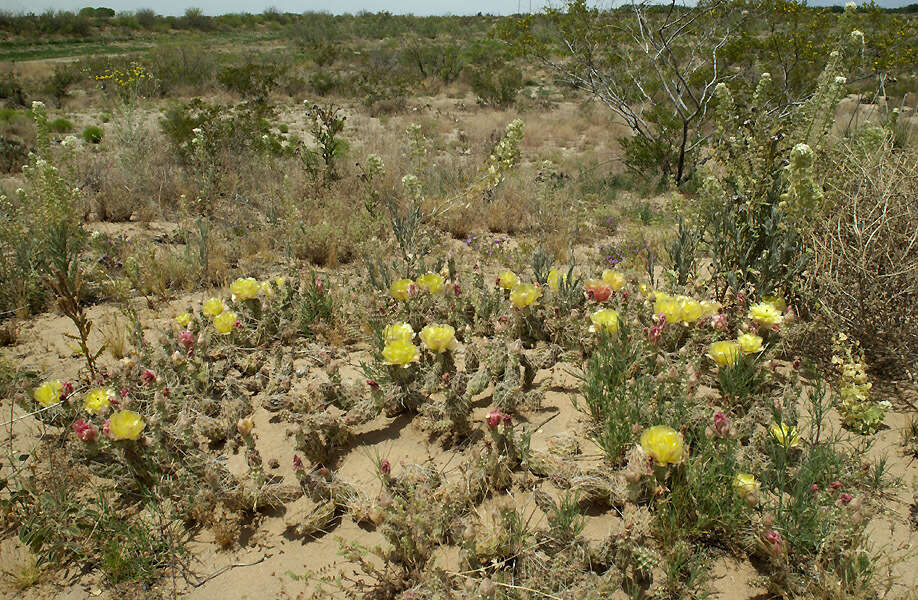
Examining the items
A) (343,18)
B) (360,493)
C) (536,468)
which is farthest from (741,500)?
(343,18)

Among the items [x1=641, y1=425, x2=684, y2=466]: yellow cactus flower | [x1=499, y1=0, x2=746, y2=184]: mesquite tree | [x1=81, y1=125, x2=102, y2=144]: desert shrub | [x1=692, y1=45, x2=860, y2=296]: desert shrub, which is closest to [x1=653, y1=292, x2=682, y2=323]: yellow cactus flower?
[x1=692, y1=45, x2=860, y2=296]: desert shrub

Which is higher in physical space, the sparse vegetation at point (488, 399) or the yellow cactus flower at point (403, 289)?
the yellow cactus flower at point (403, 289)

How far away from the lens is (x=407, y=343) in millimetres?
2402

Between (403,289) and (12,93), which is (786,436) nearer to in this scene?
(403,289)

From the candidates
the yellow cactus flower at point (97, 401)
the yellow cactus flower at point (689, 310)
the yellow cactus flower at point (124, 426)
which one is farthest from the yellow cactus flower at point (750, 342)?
the yellow cactus flower at point (97, 401)

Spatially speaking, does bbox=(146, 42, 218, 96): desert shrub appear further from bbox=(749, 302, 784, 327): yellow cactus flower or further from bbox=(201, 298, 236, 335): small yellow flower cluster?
bbox=(749, 302, 784, 327): yellow cactus flower

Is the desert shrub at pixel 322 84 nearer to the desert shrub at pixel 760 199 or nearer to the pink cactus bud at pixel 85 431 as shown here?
the desert shrub at pixel 760 199

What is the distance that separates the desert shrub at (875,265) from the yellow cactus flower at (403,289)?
2.03 m

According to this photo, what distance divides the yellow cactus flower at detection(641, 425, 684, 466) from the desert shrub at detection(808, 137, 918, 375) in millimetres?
1359

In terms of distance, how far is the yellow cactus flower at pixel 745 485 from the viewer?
1727 millimetres

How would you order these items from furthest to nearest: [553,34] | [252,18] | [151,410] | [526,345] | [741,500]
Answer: [252,18], [553,34], [526,345], [151,410], [741,500]

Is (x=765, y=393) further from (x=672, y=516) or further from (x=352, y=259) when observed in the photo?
(x=352, y=259)

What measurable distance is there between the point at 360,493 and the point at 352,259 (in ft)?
9.00

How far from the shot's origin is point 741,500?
1.76m
